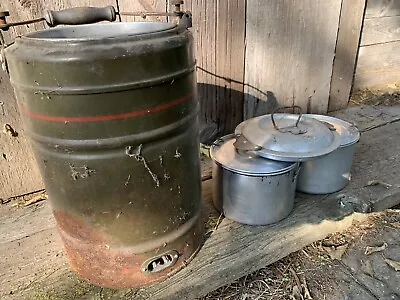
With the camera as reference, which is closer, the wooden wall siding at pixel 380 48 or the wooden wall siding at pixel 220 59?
the wooden wall siding at pixel 220 59

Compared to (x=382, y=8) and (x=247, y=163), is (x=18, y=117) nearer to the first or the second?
(x=247, y=163)

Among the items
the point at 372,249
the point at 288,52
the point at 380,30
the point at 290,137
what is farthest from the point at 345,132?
the point at 380,30

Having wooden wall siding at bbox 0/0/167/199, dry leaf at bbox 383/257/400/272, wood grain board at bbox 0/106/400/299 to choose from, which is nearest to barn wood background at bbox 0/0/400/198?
wooden wall siding at bbox 0/0/167/199

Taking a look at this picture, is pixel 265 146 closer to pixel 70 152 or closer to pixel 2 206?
pixel 70 152

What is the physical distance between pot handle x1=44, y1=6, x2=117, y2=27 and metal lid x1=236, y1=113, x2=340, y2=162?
57 centimetres

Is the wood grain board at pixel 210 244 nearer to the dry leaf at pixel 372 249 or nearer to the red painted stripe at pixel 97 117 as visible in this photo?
the dry leaf at pixel 372 249

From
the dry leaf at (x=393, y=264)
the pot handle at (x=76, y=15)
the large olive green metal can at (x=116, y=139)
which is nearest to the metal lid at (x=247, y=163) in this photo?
the large olive green metal can at (x=116, y=139)

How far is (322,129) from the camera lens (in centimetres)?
130

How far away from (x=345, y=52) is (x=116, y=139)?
1.54 meters

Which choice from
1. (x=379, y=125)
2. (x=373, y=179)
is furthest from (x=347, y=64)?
(x=373, y=179)

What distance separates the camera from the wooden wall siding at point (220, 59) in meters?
1.51

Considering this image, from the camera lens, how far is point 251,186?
3.99 feet

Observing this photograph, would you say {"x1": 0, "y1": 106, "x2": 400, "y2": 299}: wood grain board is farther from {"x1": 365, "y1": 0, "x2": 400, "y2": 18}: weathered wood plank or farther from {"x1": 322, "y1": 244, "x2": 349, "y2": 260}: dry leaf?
{"x1": 365, "y1": 0, "x2": 400, "y2": 18}: weathered wood plank

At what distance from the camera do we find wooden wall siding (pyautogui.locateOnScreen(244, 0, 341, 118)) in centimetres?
166
